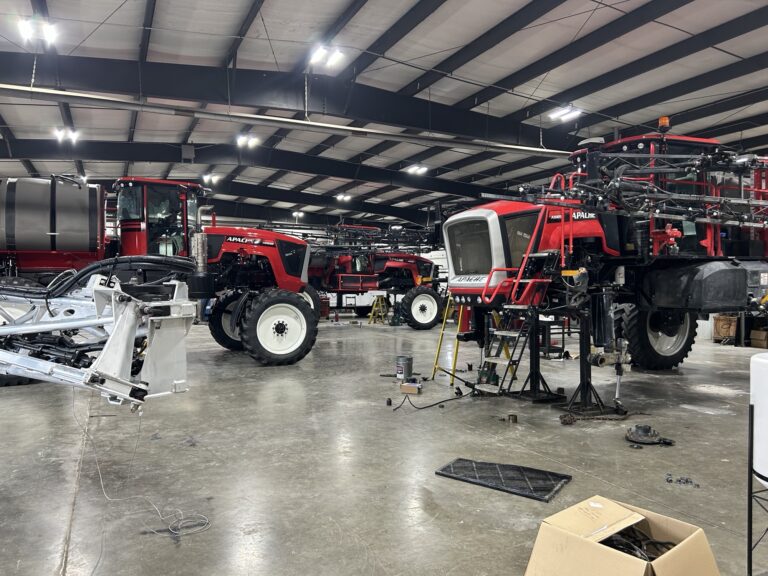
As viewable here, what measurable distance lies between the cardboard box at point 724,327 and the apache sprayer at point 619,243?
502 centimetres

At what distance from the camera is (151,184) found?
7852mm

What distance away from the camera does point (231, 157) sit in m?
13.2

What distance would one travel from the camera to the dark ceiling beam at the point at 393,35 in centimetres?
674

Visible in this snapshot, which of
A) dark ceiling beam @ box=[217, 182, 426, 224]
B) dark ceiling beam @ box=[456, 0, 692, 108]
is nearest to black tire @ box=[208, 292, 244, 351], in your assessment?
dark ceiling beam @ box=[456, 0, 692, 108]

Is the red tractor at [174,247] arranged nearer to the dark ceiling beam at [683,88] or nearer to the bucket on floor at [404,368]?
the bucket on floor at [404,368]

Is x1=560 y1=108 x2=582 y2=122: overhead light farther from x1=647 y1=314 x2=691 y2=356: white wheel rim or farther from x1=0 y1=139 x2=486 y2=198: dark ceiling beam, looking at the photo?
x1=0 y1=139 x2=486 y2=198: dark ceiling beam

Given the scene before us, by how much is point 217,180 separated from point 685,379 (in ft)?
49.4

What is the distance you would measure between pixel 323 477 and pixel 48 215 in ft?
17.7

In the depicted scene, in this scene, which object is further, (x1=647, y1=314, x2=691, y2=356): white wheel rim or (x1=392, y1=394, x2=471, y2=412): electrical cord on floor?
(x1=647, y1=314, x2=691, y2=356): white wheel rim

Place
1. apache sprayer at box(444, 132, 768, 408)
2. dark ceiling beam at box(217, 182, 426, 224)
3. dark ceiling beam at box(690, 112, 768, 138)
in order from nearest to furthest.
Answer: apache sprayer at box(444, 132, 768, 408) → dark ceiling beam at box(690, 112, 768, 138) → dark ceiling beam at box(217, 182, 426, 224)

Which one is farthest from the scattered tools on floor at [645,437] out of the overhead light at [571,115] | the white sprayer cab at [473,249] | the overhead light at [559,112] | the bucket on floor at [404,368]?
the overhead light at [571,115]

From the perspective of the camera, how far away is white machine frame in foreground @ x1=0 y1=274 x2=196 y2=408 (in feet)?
11.6

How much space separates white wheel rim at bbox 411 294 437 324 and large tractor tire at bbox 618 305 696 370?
6.75 metres

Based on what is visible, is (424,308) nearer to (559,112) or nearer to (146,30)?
(559,112)
